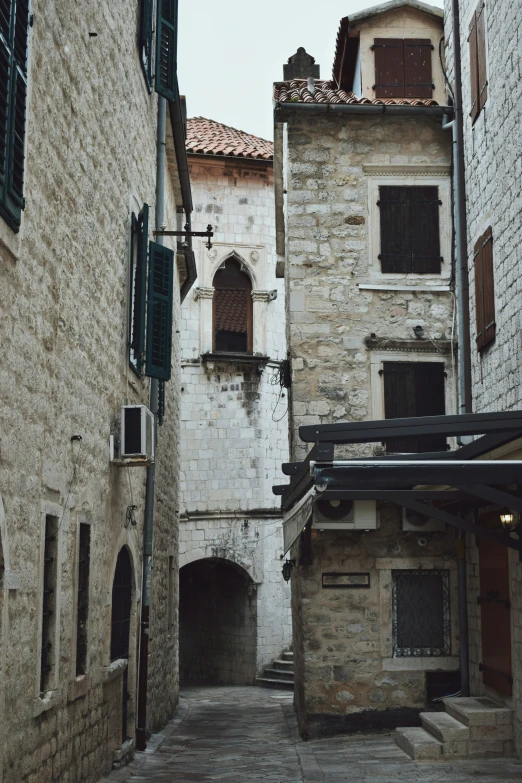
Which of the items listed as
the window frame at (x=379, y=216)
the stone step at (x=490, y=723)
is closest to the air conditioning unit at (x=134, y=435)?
the stone step at (x=490, y=723)

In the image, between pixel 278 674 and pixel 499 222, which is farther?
→ pixel 278 674

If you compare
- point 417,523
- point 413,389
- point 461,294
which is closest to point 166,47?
point 461,294

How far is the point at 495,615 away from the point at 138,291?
5.16 meters

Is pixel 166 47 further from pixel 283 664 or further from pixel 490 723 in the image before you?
pixel 283 664

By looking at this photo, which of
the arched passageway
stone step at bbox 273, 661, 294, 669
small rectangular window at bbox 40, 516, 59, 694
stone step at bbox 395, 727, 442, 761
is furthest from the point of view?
the arched passageway

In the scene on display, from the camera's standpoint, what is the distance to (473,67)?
37.5 ft

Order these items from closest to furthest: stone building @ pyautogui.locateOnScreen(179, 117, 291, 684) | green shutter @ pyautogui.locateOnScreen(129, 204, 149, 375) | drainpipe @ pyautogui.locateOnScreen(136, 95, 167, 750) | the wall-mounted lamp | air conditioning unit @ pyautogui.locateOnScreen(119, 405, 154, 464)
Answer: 1. air conditioning unit @ pyautogui.locateOnScreen(119, 405, 154, 464)
2. green shutter @ pyautogui.locateOnScreen(129, 204, 149, 375)
3. drainpipe @ pyautogui.locateOnScreen(136, 95, 167, 750)
4. the wall-mounted lamp
5. stone building @ pyautogui.locateOnScreen(179, 117, 291, 684)

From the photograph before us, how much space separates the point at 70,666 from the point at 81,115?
14.4ft

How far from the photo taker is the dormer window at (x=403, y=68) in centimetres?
1346

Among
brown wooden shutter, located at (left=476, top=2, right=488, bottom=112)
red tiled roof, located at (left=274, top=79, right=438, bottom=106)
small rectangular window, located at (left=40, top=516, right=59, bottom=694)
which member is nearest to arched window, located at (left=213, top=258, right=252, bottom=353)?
red tiled roof, located at (left=274, top=79, right=438, bottom=106)

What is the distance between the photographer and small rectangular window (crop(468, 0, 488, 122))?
1088 cm

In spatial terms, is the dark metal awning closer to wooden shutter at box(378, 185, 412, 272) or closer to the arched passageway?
wooden shutter at box(378, 185, 412, 272)

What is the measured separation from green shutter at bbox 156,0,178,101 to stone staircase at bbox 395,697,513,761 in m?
8.10

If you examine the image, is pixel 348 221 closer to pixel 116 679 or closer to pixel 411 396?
pixel 411 396
